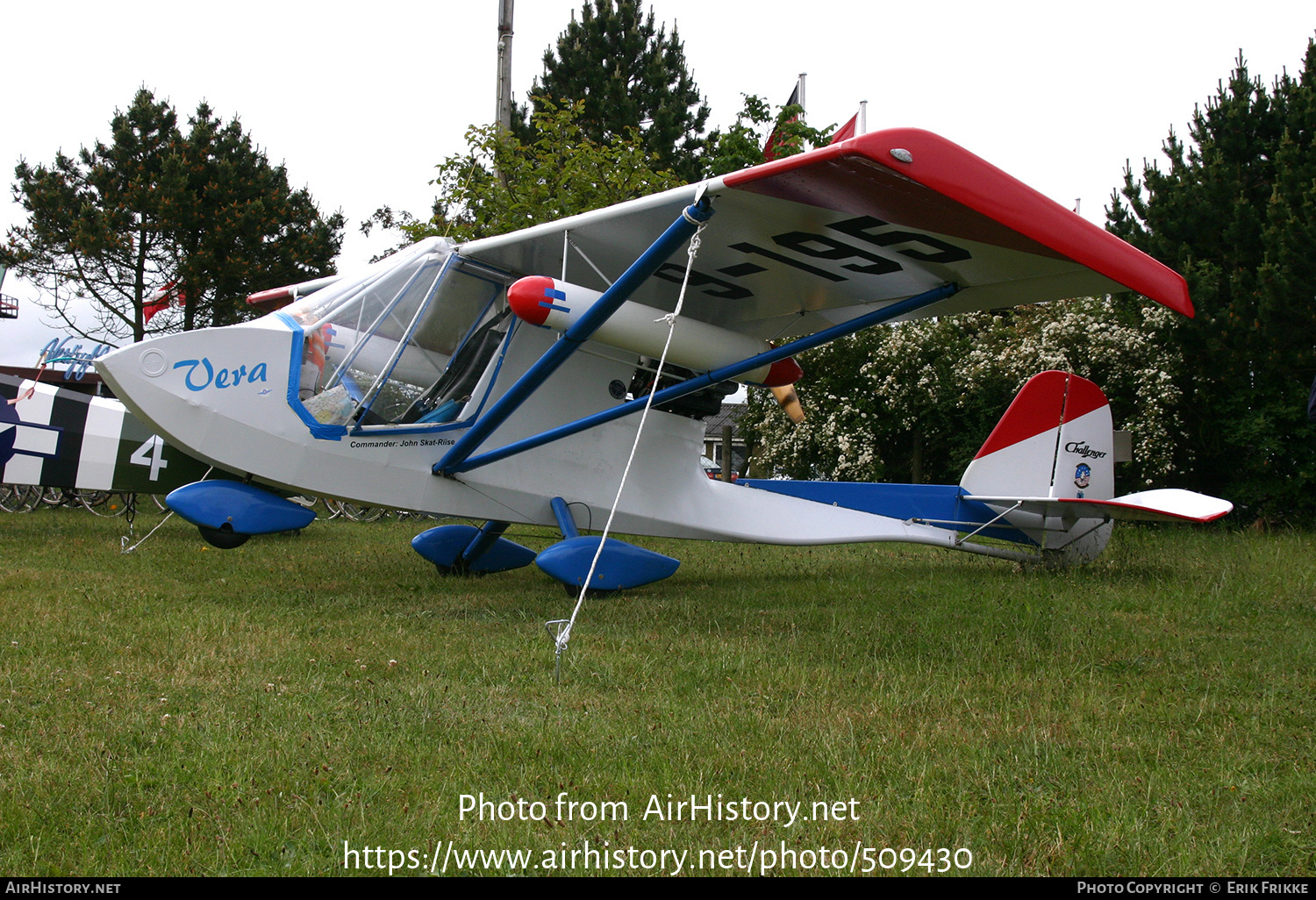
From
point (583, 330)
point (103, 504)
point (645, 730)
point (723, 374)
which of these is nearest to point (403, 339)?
point (583, 330)

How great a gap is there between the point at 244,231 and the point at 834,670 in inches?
939

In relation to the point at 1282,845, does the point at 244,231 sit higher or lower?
higher

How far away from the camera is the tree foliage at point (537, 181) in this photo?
13617 millimetres

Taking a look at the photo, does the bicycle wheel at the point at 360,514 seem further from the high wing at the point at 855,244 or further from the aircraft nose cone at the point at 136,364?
the high wing at the point at 855,244

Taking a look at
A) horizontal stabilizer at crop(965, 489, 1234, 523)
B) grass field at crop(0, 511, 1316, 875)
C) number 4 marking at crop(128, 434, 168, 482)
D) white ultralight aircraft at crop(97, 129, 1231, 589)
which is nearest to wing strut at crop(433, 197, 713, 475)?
white ultralight aircraft at crop(97, 129, 1231, 589)

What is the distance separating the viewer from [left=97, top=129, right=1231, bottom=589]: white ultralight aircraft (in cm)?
474

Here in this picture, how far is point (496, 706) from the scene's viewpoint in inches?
140

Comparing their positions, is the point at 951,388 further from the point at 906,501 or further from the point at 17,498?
the point at 17,498

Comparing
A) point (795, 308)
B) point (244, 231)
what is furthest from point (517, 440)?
point (244, 231)

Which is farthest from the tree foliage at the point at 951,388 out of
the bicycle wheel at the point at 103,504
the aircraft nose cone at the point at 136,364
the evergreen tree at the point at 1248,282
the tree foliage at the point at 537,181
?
the aircraft nose cone at the point at 136,364

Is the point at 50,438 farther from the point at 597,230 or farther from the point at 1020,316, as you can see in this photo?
the point at 1020,316

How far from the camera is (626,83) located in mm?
26984

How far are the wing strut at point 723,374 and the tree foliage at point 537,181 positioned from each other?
7.50 metres

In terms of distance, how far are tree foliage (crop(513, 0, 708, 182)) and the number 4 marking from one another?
56.6 ft
